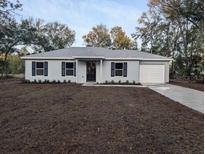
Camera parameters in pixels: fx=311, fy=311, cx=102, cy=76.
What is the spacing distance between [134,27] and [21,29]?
16744 mm

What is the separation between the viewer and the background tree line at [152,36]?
120ft

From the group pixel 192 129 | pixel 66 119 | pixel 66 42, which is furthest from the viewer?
pixel 66 42

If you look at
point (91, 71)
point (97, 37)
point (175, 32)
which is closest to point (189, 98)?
point (91, 71)

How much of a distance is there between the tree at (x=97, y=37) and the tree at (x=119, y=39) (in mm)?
1142

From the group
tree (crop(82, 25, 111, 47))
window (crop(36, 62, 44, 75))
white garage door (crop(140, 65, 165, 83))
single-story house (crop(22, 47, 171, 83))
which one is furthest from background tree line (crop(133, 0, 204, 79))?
window (crop(36, 62, 44, 75))

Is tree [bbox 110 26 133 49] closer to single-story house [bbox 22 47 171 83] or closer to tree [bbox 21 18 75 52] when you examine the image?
tree [bbox 21 18 75 52]

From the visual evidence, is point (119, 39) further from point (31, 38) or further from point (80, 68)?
point (80, 68)

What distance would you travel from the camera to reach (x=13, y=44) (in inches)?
1708

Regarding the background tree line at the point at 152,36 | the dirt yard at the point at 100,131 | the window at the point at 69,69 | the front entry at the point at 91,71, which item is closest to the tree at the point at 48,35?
the background tree line at the point at 152,36

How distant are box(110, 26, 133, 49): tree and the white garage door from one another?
23.7 metres

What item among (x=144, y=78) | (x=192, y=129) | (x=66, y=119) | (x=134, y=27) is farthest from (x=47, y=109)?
(x=134, y=27)

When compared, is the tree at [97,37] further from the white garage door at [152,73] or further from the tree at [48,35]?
the white garage door at [152,73]

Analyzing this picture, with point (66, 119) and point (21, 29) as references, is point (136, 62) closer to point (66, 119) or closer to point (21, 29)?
point (66, 119)

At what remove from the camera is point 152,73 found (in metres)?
28.1
